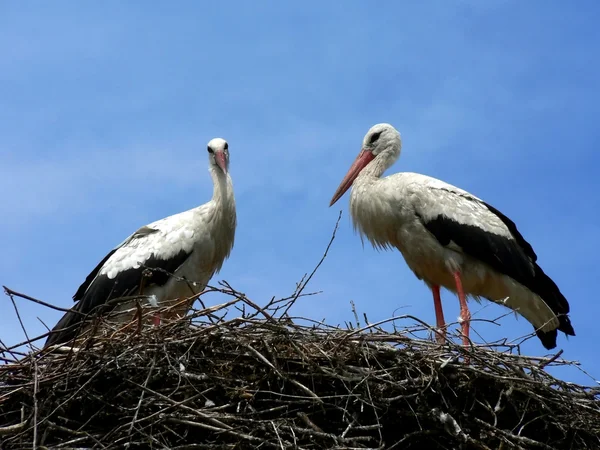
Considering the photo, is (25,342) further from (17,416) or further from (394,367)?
(394,367)

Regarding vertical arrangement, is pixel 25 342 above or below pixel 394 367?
above

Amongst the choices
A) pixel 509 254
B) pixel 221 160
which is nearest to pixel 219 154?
pixel 221 160

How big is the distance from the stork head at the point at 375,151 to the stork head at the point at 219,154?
1.01m

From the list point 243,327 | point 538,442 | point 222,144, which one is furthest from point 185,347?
point 222,144

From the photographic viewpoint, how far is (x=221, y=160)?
7285 millimetres

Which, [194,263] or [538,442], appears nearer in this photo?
[538,442]

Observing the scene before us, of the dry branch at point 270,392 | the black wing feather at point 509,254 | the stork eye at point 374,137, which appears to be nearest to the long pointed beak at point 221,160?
the stork eye at point 374,137

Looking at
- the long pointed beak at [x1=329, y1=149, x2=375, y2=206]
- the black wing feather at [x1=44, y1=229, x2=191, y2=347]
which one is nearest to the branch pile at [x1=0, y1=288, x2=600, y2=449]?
the black wing feather at [x1=44, y1=229, x2=191, y2=347]

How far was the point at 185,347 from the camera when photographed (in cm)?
526

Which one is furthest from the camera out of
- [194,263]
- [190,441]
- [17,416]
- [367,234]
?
[367,234]

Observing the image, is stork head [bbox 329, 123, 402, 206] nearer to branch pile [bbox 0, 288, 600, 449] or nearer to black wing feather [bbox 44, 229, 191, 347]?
black wing feather [bbox 44, 229, 191, 347]

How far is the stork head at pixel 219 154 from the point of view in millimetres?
7289

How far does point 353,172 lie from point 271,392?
3165 millimetres

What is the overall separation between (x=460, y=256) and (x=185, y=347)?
2562mm
